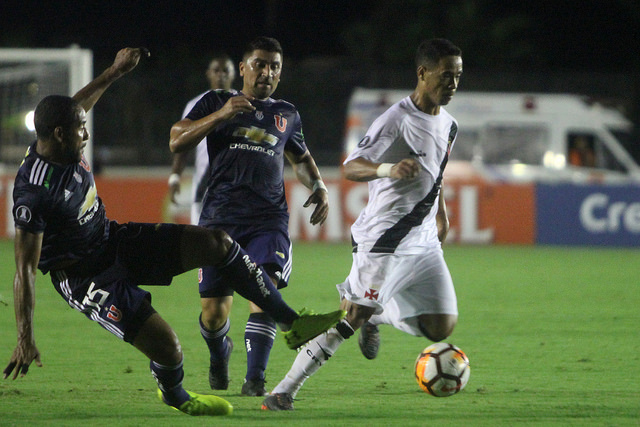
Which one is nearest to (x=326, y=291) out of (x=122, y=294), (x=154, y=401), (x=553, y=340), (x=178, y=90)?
(x=553, y=340)

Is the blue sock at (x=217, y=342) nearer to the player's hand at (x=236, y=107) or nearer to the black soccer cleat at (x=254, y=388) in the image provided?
the black soccer cleat at (x=254, y=388)

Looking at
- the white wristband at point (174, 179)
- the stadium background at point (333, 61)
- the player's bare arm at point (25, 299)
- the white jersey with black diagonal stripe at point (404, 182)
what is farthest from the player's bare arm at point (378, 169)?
the stadium background at point (333, 61)

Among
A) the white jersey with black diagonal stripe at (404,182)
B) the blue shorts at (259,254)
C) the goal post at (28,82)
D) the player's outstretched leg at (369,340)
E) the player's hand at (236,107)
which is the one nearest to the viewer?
the player's hand at (236,107)

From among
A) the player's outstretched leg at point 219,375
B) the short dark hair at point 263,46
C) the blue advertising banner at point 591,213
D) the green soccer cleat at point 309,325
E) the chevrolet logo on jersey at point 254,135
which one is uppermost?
the short dark hair at point 263,46

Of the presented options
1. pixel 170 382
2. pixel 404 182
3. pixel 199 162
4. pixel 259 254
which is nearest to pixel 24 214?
pixel 170 382

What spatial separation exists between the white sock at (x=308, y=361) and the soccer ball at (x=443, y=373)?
63cm

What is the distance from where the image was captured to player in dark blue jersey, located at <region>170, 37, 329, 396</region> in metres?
6.25

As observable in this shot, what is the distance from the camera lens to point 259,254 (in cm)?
624

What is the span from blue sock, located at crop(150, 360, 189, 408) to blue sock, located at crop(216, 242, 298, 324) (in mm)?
528

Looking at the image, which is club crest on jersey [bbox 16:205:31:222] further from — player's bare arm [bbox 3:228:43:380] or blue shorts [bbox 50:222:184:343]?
blue shorts [bbox 50:222:184:343]

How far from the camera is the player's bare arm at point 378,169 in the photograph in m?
5.51

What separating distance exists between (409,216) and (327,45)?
43.8 meters

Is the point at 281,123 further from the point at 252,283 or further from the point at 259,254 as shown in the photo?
the point at 252,283

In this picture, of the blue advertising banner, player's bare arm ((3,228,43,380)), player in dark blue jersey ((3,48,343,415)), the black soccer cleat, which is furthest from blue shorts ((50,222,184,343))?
the blue advertising banner
